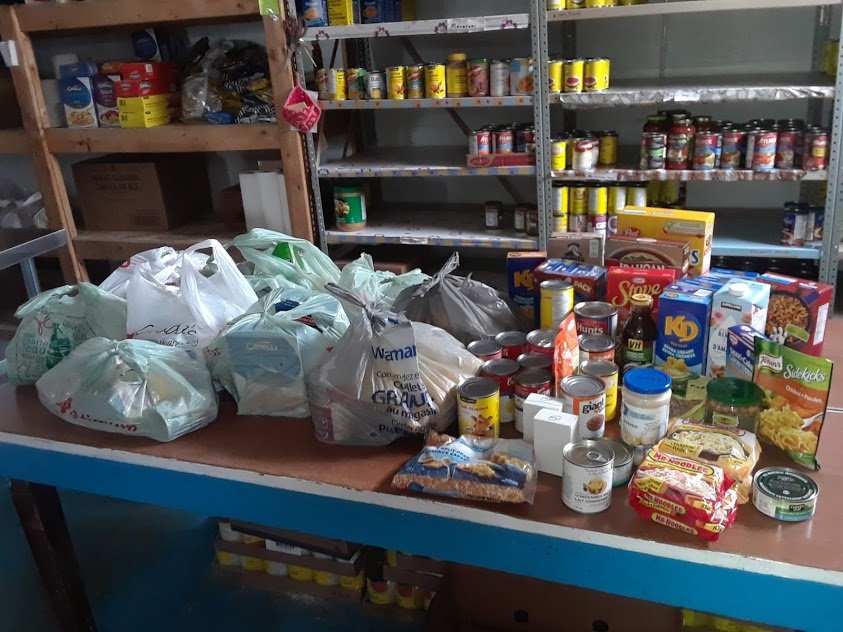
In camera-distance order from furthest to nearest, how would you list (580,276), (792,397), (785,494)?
(580,276) < (792,397) < (785,494)

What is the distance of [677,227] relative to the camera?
1.58 meters

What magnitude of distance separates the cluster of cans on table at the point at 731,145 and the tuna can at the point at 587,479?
6.21 ft

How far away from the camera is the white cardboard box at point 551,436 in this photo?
1.18 meters

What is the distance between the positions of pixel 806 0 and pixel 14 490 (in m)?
2.82

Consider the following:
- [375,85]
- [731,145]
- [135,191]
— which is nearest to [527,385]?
[731,145]

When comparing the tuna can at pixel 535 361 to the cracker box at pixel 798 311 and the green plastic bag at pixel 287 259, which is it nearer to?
the cracker box at pixel 798 311

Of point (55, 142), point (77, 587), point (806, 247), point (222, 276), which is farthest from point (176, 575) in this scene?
point (806, 247)

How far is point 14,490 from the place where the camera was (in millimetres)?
1689

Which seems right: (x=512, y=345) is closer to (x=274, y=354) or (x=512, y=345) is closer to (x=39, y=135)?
(x=274, y=354)

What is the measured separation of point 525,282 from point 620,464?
62cm

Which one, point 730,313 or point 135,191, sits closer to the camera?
point 730,313

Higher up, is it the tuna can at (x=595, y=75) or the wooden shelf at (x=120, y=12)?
the wooden shelf at (x=120, y=12)

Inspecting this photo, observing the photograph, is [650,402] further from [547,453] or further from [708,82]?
[708,82]

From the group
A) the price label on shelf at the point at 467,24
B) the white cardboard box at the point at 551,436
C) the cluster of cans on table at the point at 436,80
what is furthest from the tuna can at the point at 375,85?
the white cardboard box at the point at 551,436
